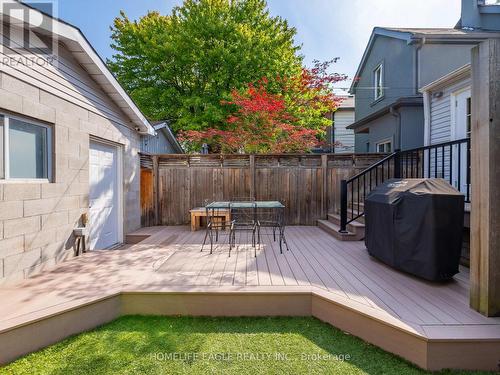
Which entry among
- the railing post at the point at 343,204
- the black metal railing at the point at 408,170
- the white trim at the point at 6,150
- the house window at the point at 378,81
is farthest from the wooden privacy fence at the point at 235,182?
the house window at the point at 378,81

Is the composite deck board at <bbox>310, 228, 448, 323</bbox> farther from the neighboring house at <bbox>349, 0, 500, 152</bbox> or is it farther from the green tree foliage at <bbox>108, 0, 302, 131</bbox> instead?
the green tree foliage at <bbox>108, 0, 302, 131</bbox>

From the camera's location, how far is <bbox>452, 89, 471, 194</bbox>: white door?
16.2 ft

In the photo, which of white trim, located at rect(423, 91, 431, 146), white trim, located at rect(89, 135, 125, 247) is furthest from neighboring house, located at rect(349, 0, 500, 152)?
white trim, located at rect(89, 135, 125, 247)

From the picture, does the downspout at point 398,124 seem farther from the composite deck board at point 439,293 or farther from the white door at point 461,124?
the composite deck board at point 439,293

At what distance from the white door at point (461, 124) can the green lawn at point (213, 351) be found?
445 centimetres

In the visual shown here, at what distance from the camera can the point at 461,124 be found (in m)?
5.11

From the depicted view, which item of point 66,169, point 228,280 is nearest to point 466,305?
point 228,280

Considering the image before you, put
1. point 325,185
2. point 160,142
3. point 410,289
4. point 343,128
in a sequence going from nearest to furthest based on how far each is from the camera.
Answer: point 410,289 < point 325,185 < point 160,142 < point 343,128

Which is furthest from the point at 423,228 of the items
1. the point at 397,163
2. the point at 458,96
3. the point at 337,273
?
the point at 458,96

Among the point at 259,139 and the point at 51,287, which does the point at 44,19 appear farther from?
the point at 259,139

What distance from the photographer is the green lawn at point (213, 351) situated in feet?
6.63

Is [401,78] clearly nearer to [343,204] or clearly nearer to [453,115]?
[453,115]

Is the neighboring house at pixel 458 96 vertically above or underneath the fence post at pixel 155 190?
above

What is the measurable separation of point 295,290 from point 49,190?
349cm
